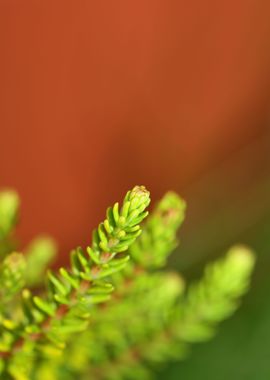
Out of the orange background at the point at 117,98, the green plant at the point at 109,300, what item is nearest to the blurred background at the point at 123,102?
the orange background at the point at 117,98

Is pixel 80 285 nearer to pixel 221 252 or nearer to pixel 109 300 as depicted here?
pixel 109 300

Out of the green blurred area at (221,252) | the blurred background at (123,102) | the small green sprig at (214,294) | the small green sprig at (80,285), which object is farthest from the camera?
the blurred background at (123,102)

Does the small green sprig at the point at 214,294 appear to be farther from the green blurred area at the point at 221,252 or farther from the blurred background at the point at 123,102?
the blurred background at the point at 123,102

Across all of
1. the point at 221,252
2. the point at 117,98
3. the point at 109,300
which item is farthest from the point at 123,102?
the point at 109,300

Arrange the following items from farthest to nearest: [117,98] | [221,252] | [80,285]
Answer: [117,98] < [221,252] < [80,285]

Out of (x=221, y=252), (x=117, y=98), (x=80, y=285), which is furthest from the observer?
(x=117, y=98)

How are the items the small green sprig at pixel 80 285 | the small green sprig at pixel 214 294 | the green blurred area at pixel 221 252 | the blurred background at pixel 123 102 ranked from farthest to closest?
the blurred background at pixel 123 102 → the green blurred area at pixel 221 252 → the small green sprig at pixel 214 294 → the small green sprig at pixel 80 285
